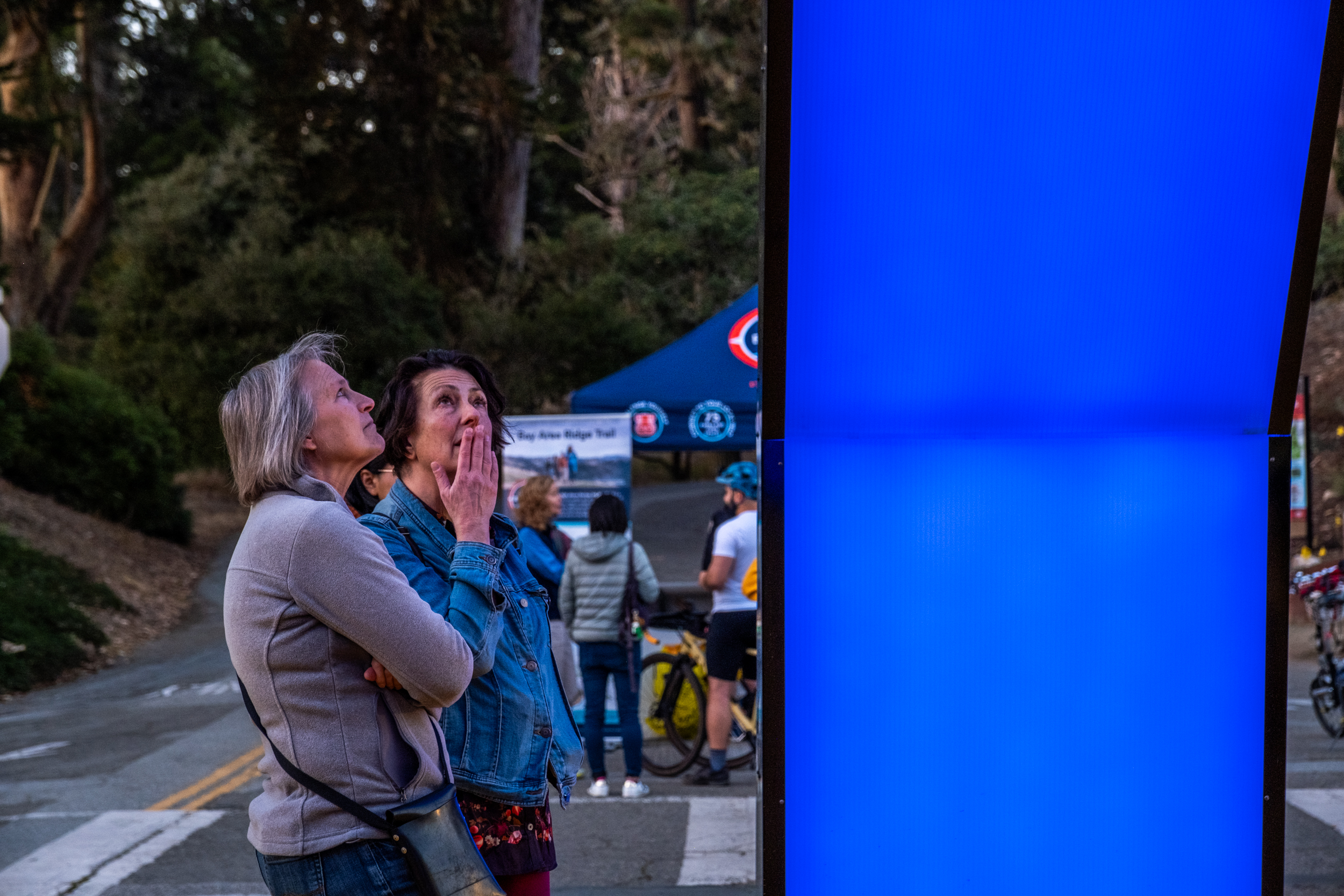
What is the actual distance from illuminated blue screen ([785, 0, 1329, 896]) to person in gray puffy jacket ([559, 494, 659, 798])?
538cm

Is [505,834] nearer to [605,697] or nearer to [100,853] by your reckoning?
[100,853]

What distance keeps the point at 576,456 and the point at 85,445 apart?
16465mm

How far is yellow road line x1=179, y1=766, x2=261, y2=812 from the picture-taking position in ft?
26.4

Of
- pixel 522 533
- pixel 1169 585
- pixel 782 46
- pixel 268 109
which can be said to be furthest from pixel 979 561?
pixel 268 109

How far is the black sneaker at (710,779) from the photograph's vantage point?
28.4 feet

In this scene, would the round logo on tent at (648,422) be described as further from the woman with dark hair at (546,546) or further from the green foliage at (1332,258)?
the green foliage at (1332,258)

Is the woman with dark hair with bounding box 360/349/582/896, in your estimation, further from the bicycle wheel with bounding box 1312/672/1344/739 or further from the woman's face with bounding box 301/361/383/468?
the bicycle wheel with bounding box 1312/672/1344/739

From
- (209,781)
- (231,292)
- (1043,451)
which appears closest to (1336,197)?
(231,292)

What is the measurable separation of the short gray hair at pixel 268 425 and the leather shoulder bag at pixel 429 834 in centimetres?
39

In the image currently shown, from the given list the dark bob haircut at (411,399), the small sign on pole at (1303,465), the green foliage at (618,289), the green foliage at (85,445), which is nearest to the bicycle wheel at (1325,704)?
the small sign on pole at (1303,465)

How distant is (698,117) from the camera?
35.1 metres

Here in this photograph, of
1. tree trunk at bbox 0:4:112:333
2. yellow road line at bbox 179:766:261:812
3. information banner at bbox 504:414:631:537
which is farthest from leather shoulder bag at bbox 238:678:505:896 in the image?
tree trunk at bbox 0:4:112:333

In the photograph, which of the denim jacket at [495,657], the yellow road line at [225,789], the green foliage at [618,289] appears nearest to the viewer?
the denim jacket at [495,657]

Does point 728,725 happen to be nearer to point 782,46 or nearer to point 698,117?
point 782,46
